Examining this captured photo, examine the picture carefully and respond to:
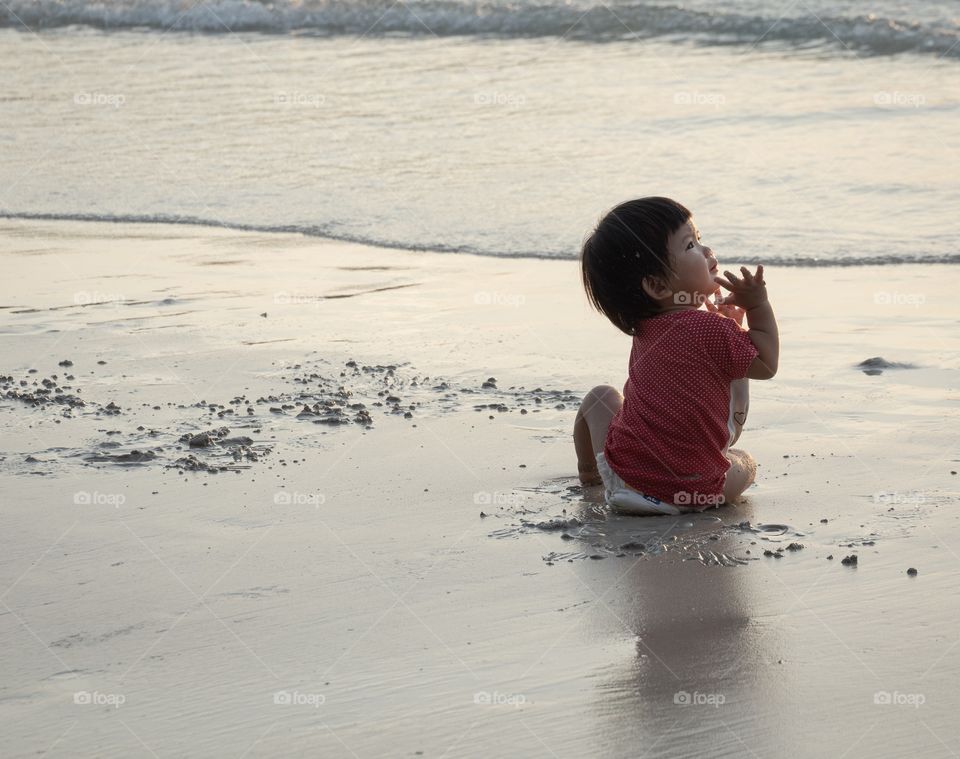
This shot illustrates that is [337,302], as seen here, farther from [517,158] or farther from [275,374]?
[517,158]

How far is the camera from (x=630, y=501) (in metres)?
4.34

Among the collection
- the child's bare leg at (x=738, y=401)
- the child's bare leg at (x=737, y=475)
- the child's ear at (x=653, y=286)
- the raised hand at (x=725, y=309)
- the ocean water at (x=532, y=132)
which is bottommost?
the ocean water at (x=532, y=132)

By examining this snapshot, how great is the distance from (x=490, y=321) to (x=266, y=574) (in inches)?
127

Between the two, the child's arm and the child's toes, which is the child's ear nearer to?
the child's arm

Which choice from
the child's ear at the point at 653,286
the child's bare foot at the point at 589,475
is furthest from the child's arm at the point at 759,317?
the child's bare foot at the point at 589,475

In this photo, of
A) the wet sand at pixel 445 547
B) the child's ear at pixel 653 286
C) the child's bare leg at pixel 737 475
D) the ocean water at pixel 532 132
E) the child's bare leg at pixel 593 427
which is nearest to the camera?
the wet sand at pixel 445 547

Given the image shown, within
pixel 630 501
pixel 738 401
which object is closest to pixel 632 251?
pixel 738 401

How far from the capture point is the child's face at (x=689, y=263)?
422 cm

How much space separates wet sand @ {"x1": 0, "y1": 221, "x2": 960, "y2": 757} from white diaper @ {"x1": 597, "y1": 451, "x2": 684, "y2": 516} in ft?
0.15

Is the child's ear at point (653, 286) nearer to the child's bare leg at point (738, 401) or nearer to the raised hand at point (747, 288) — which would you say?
the raised hand at point (747, 288)

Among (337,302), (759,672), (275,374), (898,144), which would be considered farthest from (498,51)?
(759,672)

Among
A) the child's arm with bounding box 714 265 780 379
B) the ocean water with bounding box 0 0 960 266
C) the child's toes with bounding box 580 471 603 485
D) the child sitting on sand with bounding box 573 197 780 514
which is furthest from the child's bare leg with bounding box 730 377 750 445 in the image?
the ocean water with bounding box 0 0 960 266

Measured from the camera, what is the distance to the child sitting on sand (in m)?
4.21

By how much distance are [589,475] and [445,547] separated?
31.1 inches
